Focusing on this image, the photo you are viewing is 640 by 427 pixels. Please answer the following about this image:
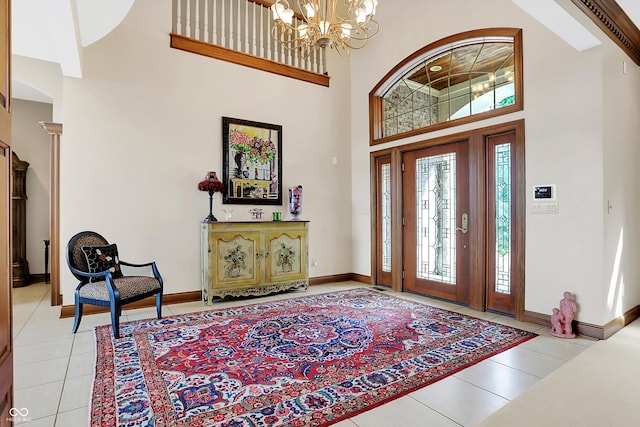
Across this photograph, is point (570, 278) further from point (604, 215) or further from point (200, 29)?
point (200, 29)

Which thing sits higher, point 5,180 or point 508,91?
point 508,91

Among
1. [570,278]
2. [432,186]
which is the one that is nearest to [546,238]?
[570,278]

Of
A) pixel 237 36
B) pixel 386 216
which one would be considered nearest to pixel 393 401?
pixel 386 216

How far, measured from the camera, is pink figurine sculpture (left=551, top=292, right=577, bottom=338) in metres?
3.31

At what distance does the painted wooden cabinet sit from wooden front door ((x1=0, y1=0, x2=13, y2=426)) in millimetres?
3306

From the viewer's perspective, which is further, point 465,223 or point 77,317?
point 465,223

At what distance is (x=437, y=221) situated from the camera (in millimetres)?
4789

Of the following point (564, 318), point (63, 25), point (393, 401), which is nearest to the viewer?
point (393, 401)

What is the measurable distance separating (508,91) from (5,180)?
452cm

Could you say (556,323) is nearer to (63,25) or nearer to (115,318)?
(115,318)

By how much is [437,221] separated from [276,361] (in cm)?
304

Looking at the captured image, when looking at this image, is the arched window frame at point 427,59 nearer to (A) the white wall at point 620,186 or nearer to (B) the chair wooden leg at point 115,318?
(A) the white wall at point 620,186

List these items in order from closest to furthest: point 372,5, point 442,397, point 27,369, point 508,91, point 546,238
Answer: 1. point 442,397
2. point 27,369
3. point 372,5
4. point 546,238
5. point 508,91

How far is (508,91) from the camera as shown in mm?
4023
